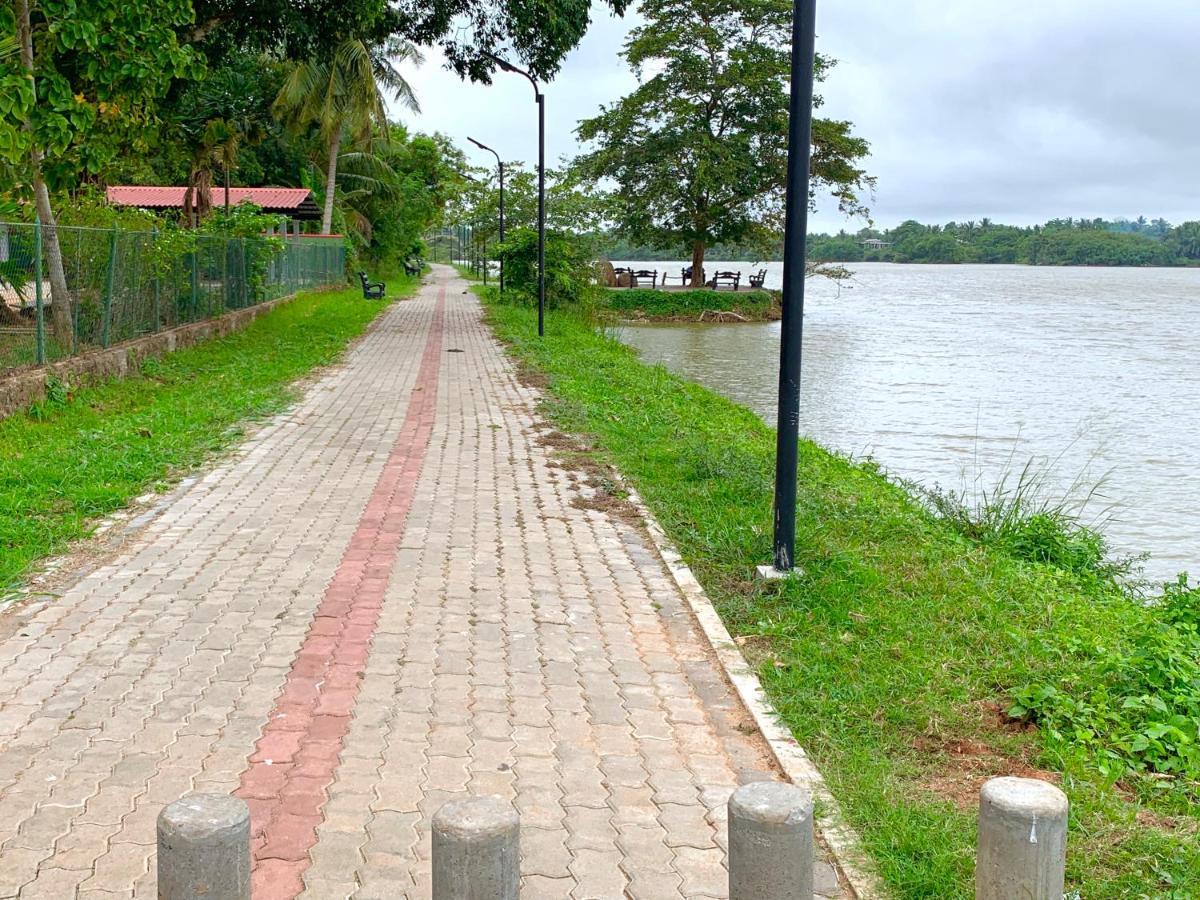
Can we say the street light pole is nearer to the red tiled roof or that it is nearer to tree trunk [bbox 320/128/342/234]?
tree trunk [bbox 320/128/342/234]

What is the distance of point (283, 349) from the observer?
19.6m

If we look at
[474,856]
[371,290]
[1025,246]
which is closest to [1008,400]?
[474,856]

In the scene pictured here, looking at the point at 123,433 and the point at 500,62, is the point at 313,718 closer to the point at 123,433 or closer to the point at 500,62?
the point at 123,433

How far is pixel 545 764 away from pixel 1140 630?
328 cm

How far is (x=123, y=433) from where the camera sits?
10547 millimetres

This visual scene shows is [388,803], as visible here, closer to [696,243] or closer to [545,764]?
[545,764]

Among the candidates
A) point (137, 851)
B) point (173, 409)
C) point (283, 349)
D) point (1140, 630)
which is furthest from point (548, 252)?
point (137, 851)

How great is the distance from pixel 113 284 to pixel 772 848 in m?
14.6

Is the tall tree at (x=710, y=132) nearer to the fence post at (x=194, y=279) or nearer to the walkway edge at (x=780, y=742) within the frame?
the fence post at (x=194, y=279)

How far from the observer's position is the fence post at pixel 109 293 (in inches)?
572

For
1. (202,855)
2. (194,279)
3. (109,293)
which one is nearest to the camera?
(202,855)

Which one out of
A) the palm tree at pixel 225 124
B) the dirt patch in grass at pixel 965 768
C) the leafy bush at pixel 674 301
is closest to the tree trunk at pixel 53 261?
the dirt patch in grass at pixel 965 768

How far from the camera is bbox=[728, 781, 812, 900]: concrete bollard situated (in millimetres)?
2182

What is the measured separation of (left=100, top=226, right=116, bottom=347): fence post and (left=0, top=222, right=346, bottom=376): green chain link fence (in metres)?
0.01
